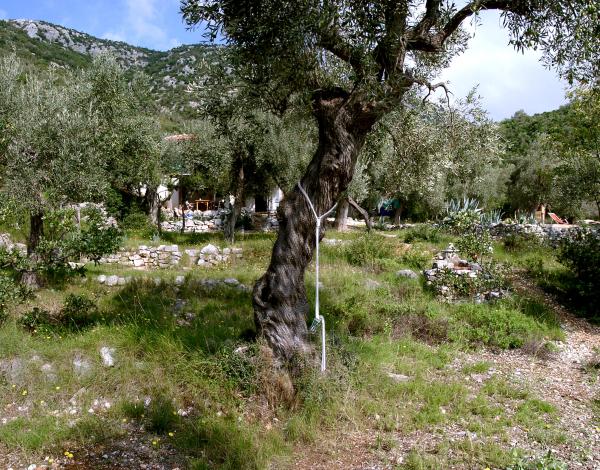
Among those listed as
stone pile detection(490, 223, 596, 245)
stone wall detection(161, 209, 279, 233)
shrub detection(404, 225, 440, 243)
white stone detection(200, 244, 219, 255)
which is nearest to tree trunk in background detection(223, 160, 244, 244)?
white stone detection(200, 244, 219, 255)

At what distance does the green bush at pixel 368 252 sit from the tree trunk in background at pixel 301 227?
782 centimetres

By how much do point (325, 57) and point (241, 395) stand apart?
474cm

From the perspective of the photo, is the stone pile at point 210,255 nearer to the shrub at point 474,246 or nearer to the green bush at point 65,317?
the green bush at point 65,317

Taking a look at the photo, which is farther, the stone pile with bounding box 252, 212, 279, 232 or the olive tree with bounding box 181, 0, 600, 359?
the stone pile with bounding box 252, 212, 279, 232

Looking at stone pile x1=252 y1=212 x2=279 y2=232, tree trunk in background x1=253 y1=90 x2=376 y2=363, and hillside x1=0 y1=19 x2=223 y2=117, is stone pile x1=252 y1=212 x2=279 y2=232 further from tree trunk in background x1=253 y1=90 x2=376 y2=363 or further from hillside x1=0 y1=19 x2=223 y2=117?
hillside x1=0 y1=19 x2=223 y2=117

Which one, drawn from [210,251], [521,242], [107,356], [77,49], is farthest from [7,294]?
[77,49]

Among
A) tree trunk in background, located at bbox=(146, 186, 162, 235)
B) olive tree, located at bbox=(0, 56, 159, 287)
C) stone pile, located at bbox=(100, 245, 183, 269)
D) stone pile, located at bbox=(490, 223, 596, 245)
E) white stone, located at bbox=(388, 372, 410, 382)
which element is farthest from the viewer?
tree trunk in background, located at bbox=(146, 186, 162, 235)

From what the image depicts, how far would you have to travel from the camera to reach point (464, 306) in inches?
383

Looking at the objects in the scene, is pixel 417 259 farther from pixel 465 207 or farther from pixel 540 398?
pixel 540 398

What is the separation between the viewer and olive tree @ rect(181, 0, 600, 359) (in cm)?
547

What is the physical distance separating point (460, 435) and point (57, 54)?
95.2 metres

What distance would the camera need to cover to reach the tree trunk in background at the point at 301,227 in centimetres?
577

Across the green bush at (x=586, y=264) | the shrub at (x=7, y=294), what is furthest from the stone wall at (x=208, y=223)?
the shrub at (x=7, y=294)

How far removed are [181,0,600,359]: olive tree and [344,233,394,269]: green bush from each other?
7872mm
